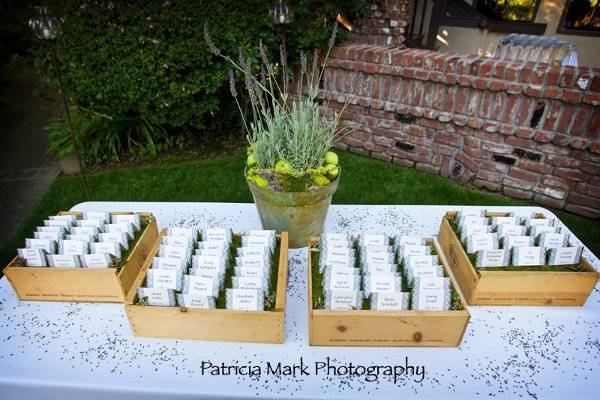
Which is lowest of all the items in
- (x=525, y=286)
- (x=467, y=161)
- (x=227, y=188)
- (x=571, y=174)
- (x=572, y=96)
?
(x=227, y=188)

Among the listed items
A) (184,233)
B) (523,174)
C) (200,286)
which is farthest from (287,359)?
(523,174)

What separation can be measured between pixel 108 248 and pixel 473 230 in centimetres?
121

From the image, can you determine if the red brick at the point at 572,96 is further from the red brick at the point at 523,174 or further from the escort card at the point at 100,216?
the escort card at the point at 100,216

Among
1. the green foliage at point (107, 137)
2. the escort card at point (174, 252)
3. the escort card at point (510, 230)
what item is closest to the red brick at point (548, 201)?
the escort card at point (510, 230)

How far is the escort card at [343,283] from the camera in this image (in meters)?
1.08

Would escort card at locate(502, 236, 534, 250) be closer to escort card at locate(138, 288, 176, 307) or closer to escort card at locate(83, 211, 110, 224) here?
escort card at locate(138, 288, 176, 307)

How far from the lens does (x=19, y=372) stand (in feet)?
3.31

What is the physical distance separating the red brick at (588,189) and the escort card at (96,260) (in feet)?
9.74

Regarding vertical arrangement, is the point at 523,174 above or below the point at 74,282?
below

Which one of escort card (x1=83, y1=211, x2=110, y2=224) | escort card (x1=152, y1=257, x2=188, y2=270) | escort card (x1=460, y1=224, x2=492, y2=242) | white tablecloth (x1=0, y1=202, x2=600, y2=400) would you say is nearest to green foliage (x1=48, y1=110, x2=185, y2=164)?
escort card (x1=83, y1=211, x2=110, y2=224)

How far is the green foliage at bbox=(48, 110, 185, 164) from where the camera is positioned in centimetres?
364

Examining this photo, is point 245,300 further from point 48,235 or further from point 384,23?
point 384,23

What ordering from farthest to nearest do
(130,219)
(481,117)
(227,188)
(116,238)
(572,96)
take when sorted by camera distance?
(227,188)
(481,117)
(572,96)
(130,219)
(116,238)

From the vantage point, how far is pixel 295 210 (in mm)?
1356
